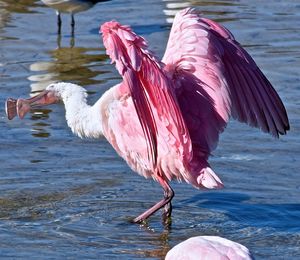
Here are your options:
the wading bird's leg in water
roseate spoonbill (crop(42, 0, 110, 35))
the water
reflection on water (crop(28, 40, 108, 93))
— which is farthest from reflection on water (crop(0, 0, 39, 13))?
the wading bird's leg in water

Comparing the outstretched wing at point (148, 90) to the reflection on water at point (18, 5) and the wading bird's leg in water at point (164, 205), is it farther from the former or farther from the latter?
the reflection on water at point (18, 5)

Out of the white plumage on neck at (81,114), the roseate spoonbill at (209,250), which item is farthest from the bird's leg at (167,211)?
the roseate spoonbill at (209,250)

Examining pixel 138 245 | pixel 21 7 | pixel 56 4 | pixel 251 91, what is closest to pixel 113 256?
pixel 138 245

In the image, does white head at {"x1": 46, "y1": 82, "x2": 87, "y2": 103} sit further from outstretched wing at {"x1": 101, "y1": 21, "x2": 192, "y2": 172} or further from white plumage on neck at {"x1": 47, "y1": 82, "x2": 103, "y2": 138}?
outstretched wing at {"x1": 101, "y1": 21, "x2": 192, "y2": 172}

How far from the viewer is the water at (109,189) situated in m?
7.79

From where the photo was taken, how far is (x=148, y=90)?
7934 millimetres

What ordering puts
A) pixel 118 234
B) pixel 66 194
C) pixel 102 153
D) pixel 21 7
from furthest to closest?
1. pixel 21 7
2. pixel 102 153
3. pixel 66 194
4. pixel 118 234

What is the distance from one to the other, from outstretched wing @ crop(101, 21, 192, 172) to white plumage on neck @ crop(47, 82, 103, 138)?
1.68 feet

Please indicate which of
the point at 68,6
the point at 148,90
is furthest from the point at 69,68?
the point at 148,90

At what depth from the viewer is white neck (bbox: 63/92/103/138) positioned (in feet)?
28.0

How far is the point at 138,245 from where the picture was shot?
7.80 meters

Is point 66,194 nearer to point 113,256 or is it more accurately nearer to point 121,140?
point 121,140

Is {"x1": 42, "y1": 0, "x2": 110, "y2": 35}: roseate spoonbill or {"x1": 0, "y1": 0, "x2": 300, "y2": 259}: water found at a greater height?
{"x1": 0, "y1": 0, "x2": 300, "y2": 259}: water

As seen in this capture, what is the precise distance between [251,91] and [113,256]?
1680 mm
